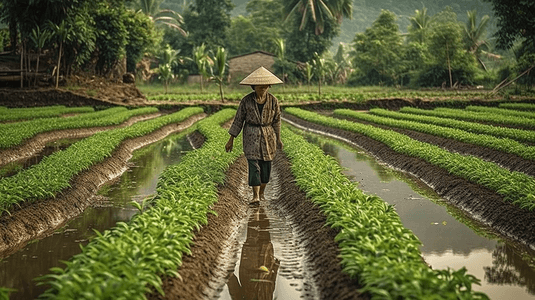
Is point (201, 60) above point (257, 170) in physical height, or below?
above

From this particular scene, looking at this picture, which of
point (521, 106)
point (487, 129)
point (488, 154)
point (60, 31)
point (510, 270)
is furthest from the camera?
point (60, 31)

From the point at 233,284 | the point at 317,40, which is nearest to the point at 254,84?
the point at 233,284

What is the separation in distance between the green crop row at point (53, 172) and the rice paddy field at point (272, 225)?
0.13 ft

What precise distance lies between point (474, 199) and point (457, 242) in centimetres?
212

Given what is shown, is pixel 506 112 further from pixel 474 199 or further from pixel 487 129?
pixel 474 199

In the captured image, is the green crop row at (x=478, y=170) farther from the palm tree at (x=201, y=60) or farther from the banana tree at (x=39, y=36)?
the palm tree at (x=201, y=60)

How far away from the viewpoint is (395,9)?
5187 inches

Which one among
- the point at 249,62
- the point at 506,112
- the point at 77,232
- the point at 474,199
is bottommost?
the point at 77,232

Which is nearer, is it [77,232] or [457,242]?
[457,242]

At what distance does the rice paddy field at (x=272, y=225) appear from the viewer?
195 inches

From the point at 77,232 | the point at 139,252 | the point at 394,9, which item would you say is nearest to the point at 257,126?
the point at 77,232

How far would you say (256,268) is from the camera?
261 inches

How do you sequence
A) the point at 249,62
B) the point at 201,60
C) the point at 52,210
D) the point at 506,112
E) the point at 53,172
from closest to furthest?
1. the point at 52,210
2. the point at 53,172
3. the point at 506,112
4. the point at 201,60
5. the point at 249,62

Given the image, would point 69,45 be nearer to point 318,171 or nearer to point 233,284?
point 318,171
